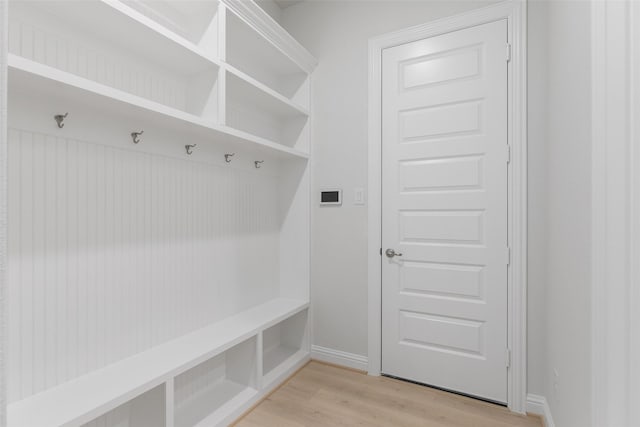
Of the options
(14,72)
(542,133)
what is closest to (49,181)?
(14,72)

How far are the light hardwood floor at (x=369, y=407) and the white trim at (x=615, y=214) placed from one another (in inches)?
40.4

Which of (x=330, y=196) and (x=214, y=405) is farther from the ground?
(x=330, y=196)

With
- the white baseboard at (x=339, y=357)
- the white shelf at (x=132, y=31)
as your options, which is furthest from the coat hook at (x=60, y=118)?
the white baseboard at (x=339, y=357)

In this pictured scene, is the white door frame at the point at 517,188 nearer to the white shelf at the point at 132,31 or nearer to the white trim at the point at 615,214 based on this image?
the white trim at the point at 615,214

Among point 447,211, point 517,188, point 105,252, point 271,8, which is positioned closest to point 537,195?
point 517,188

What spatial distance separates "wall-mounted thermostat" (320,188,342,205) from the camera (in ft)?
8.14

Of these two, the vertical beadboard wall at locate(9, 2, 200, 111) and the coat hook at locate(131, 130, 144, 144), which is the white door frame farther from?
the coat hook at locate(131, 130, 144, 144)

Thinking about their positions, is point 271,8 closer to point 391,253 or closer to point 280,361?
point 391,253

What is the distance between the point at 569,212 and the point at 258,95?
1.81 m

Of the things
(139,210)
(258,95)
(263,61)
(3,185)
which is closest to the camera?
(3,185)

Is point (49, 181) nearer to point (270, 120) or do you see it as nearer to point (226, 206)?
point (226, 206)

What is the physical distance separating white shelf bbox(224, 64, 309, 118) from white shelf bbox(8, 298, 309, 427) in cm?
145

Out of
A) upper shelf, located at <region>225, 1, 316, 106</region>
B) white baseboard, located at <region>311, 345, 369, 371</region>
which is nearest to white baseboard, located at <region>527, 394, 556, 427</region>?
white baseboard, located at <region>311, 345, 369, 371</region>

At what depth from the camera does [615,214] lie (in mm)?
932
